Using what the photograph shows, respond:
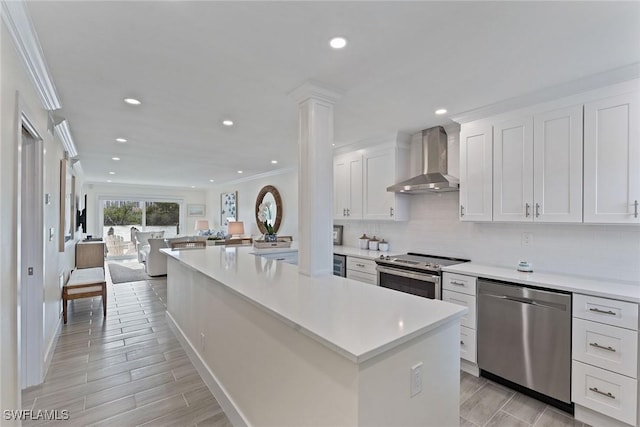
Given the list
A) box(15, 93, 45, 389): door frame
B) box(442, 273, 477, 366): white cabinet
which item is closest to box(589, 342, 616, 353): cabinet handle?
box(442, 273, 477, 366): white cabinet

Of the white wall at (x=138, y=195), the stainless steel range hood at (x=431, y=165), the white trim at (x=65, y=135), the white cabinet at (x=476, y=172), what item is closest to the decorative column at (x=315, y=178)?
the stainless steel range hood at (x=431, y=165)

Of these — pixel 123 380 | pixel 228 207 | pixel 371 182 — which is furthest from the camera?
pixel 228 207

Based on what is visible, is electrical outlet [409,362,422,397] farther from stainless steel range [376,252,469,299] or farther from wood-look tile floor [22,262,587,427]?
stainless steel range [376,252,469,299]

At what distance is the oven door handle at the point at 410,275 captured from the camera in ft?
9.49

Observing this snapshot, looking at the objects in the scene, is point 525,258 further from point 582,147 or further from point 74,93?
point 74,93

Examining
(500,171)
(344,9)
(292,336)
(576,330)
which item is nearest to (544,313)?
(576,330)

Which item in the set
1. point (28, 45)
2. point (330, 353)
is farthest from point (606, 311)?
point (28, 45)

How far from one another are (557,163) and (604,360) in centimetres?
147

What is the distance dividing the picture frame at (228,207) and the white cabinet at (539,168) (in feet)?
24.3

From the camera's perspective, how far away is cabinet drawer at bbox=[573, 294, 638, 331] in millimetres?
1868

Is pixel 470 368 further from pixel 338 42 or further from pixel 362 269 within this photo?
pixel 338 42

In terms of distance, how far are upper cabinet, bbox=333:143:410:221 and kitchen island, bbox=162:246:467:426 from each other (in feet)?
6.27

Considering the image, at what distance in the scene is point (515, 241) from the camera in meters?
2.87

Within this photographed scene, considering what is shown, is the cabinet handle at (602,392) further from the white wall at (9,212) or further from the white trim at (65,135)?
the white trim at (65,135)
